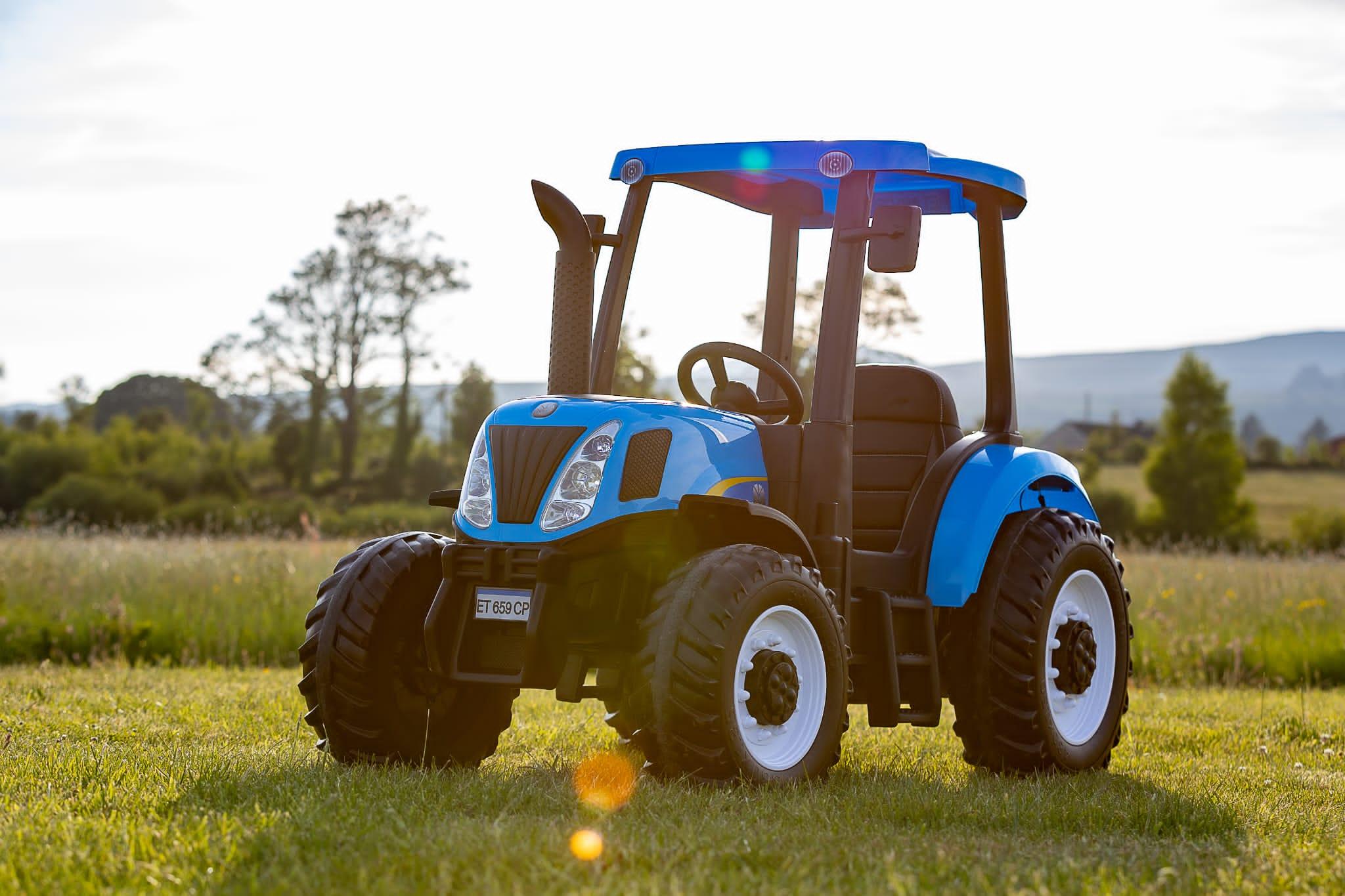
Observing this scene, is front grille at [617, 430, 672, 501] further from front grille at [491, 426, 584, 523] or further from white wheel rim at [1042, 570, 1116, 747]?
white wheel rim at [1042, 570, 1116, 747]

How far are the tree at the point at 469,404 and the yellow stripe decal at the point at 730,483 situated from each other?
4213 cm

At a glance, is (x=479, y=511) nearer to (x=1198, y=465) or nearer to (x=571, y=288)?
(x=571, y=288)

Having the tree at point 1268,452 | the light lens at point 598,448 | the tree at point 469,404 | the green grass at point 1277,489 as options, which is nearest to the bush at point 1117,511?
the green grass at point 1277,489

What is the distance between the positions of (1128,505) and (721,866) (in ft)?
193

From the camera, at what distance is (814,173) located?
252 inches

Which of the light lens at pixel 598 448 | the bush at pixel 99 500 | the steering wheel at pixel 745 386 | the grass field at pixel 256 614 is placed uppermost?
the steering wheel at pixel 745 386

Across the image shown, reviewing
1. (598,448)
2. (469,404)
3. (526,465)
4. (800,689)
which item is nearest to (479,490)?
(526,465)

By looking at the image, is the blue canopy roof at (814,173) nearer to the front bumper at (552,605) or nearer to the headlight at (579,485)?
the headlight at (579,485)

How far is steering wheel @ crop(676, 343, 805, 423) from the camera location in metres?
5.88

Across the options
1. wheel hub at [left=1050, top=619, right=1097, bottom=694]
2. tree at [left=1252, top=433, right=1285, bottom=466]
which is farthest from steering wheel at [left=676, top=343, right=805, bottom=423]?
tree at [left=1252, top=433, right=1285, bottom=466]

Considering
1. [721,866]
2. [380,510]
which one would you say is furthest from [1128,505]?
[721,866]

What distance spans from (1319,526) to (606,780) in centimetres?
5710

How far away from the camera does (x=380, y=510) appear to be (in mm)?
43719

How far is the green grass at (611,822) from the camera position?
12.7 feet
